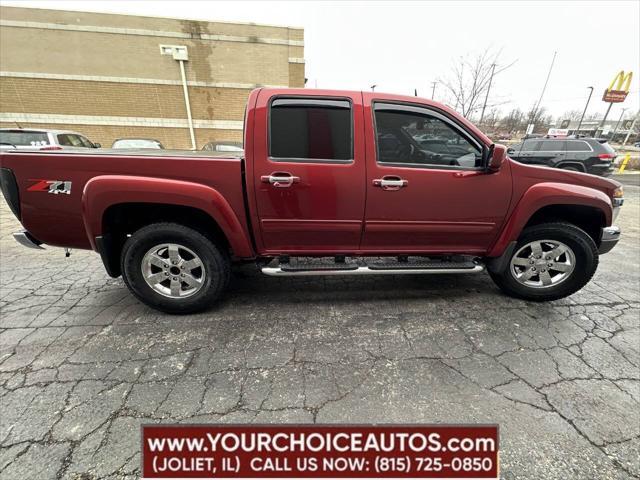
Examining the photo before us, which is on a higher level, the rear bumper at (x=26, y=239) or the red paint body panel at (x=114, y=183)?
the red paint body panel at (x=114, y=183)

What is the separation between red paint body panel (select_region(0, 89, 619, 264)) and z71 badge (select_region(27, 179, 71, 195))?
2 centimetres

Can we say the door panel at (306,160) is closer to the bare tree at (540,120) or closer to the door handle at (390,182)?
the door handle at (390,182)

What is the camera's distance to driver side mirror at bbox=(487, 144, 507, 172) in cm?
246

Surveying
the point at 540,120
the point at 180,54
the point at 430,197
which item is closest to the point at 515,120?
the point at 540,120

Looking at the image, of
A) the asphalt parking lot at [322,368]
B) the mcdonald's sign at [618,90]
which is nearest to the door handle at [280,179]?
the asphalt parking lot at [322,368]

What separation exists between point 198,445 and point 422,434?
3.96 ft

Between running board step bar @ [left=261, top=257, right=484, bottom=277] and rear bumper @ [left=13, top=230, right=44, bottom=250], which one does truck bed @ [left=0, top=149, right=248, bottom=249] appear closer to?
rear bumper @ [left=13, top=230, right=44, bottom=250]

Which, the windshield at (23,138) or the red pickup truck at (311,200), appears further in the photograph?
the windshield at (23,138)

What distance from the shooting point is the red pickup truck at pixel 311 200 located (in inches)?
94.9

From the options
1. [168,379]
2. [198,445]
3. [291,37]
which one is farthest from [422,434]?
[291,37]

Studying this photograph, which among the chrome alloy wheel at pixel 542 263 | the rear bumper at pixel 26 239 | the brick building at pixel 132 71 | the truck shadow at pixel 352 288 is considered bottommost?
the truck shadow at pixel 352 288

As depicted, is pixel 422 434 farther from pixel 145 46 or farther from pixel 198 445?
pixel 145 46

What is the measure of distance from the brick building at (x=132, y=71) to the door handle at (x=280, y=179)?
14.4 metres

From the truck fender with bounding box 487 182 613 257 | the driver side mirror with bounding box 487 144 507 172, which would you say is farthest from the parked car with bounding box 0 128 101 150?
the truck fender with bounding box 487 182 613 257
